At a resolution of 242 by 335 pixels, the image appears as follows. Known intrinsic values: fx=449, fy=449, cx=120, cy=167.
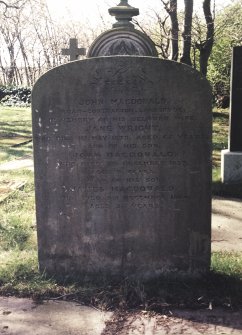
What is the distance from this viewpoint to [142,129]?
3.60 metres

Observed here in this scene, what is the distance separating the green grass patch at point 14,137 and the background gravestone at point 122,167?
21.1 feet

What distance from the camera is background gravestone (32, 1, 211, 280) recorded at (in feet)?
11.6

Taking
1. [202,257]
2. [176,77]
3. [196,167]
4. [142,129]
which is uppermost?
[176,77]

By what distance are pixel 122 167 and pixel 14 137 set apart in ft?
35.4

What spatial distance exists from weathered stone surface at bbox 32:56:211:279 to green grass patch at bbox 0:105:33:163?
6.44 m

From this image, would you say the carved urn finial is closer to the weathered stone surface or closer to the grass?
the grass

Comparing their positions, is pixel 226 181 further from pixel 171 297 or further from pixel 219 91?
pixel 219 91

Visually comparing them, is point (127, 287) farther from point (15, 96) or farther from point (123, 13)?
point (15, 96)

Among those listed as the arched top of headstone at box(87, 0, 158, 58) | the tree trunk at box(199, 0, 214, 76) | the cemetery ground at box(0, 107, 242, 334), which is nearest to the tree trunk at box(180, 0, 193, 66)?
the tree trunk at box(199, 0, 214, 76)

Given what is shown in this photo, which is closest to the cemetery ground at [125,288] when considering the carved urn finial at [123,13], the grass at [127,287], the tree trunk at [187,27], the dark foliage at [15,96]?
the grass at [127,287]

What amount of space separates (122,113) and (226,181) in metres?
4.44

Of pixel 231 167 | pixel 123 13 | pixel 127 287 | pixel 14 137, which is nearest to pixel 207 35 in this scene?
pixel 123 13

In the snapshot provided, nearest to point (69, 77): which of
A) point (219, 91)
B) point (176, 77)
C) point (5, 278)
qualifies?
point (176, 77)

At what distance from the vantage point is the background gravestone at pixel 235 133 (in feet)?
24.1
